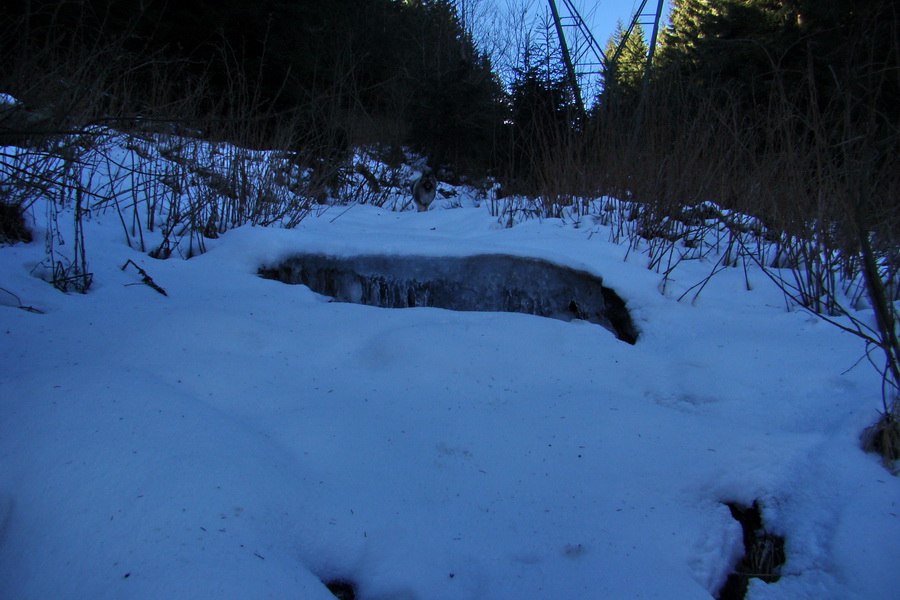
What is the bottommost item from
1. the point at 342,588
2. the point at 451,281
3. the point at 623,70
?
the point at 342,588

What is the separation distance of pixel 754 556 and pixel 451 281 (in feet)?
6.50

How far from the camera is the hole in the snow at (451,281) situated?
9.07ft

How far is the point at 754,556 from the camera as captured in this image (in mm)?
1067

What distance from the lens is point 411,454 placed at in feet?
4.18

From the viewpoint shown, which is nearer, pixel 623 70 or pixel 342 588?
pixel 342 588

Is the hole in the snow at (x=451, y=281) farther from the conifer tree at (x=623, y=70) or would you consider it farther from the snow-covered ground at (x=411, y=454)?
the conifer tree at (x=623, y=70)

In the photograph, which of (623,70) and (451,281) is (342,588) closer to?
(451,281)

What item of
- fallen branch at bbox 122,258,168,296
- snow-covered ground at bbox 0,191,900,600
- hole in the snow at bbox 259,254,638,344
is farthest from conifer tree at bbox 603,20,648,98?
fallen branch at bbox 122,258,168,296

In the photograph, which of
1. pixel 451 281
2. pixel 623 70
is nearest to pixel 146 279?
pixel 451 281

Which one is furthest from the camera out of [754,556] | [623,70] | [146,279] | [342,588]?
[623,70]

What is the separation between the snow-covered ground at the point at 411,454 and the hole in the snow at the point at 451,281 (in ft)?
2.11

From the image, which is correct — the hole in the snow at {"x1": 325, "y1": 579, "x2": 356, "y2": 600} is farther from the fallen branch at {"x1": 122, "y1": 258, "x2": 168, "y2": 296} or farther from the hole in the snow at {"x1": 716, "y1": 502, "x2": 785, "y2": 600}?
the fallen branch at {"x1": 122, "y1": 258, "x2": 168, "y2": 296}

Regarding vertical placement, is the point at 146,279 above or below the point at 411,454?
above

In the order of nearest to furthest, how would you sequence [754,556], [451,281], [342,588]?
[342,588]
[754,556]
[451,281]
